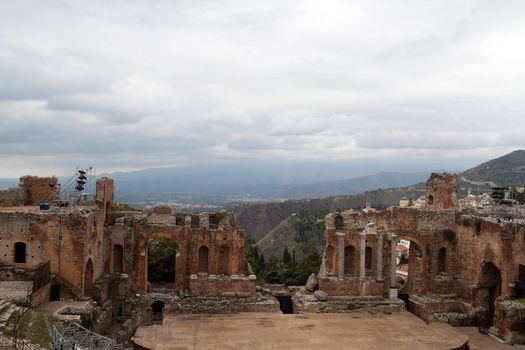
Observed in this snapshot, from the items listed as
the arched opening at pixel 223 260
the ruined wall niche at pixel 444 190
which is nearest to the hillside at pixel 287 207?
the ruined wall niche at pixel 444 190

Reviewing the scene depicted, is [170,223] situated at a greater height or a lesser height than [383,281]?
greater

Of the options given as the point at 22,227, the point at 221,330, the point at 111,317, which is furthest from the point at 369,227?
the point at 22,227

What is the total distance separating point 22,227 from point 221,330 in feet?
38.1

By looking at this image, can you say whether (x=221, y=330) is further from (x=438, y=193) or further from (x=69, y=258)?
(x=438, y=193)

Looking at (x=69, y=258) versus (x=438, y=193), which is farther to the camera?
(x=438, y=193)

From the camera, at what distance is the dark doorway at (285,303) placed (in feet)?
115

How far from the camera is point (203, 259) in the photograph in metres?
36.5

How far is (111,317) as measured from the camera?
31750 millimetres

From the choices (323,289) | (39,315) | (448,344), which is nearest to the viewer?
(39,315)

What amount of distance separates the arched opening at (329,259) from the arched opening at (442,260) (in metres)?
7.25

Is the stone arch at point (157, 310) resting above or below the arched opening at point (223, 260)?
below

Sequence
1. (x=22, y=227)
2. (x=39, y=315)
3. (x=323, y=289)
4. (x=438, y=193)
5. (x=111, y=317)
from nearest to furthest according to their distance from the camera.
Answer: (x=39, y=315) < (x=22, y=227) < (x=111, y=317) < (x=323, y=289) < (x=438, y=193)

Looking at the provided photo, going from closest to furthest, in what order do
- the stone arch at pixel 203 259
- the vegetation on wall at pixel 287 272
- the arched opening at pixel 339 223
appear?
the stone arch at pixel 203 259 < the arched opening at pixel 339 223 < the vegetation on wall at pixel 287 272

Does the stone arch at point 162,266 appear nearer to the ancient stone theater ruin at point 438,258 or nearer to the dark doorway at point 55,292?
the dark doorway at point 55,292
